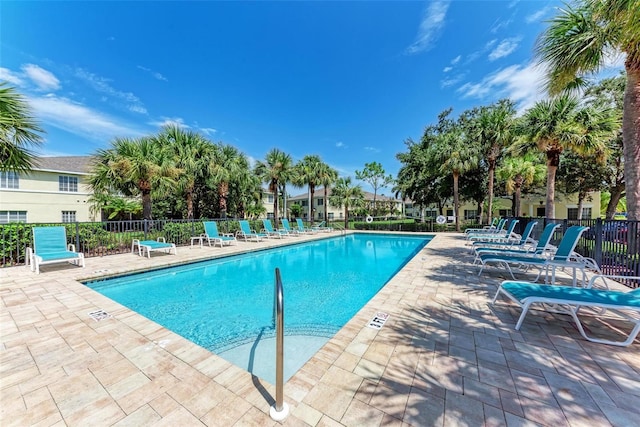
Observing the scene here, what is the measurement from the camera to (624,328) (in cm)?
314

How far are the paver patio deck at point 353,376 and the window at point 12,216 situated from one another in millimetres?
21949

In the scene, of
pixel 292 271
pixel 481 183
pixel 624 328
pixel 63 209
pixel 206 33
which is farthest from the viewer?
pixel 481 183

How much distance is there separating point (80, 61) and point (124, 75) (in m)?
2.34

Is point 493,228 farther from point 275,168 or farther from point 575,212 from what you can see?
point 575,212

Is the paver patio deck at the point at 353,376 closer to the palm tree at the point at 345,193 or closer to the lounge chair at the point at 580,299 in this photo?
the lounge chair at the point at 580,299

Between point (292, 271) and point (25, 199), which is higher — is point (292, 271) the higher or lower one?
the lower one

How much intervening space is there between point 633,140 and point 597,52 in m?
2.40

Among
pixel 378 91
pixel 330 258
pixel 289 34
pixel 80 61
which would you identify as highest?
pixel 289 34

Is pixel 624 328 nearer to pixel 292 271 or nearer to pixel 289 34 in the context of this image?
pixel 292 271

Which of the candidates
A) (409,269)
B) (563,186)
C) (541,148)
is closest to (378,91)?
(541,148)

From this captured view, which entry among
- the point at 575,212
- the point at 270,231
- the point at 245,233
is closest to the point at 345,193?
the point at 270,231

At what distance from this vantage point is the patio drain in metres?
3.58

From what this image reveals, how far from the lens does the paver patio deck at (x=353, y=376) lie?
1791 millimetres

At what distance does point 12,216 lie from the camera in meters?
17.3
